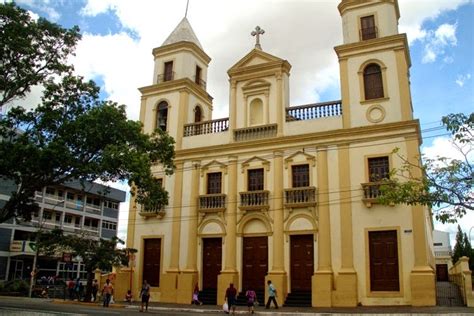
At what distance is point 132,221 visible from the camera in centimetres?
2531

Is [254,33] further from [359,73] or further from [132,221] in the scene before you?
[132,221]

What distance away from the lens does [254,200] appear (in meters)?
22.4

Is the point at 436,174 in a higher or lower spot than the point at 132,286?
higher

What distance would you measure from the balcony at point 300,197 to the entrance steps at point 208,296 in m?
5.42

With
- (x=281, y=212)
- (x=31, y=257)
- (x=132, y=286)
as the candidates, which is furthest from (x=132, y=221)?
(x=31, y=257)

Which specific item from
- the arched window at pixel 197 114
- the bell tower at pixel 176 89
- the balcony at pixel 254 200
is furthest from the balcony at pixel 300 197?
the arched window at pixel 197 114

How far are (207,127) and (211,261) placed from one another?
6.94 m

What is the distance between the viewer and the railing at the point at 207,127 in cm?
2480

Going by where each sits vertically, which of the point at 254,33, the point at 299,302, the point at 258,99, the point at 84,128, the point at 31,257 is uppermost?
the point at 254,33

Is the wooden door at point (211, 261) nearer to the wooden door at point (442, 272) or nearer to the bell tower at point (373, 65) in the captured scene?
the bell tower at point (373, 65)

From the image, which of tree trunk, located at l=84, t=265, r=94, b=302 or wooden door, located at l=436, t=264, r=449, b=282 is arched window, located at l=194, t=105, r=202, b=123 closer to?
tree trunk, located at l=84, t=265, r=94, b=302

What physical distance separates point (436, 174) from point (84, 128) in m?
10.5

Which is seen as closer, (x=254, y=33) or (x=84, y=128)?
(x=84, y=128)

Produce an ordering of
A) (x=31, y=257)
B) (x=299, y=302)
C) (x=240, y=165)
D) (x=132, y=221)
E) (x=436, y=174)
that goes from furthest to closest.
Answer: (x=31, y=257) → (x=132, y=221) → (x=240, y=165) → (x=299, y=302) → (x=436, y=174)
